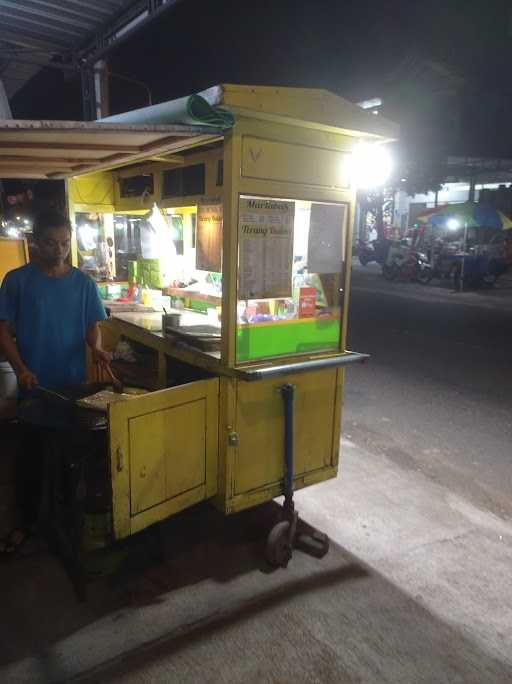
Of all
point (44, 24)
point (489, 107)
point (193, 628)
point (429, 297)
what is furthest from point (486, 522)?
point (489, 107)

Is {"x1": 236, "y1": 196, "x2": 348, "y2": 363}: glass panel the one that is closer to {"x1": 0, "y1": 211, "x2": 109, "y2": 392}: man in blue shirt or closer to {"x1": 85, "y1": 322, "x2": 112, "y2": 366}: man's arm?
{"x1": 85, "y1": 322, "x2": 112, "y2": 366}: man's arm

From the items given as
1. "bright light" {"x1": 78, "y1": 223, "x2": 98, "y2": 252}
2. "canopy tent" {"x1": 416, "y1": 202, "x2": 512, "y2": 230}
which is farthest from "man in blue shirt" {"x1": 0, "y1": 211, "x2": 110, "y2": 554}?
"canopy tent" {"x1": 416, "y1": 202, "x2": 512, "y2": 230}

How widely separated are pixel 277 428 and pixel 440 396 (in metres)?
3.82

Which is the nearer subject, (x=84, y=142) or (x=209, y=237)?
(x=84, y=142)

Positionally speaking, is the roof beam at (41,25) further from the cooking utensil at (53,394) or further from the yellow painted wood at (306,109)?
the cooking utensil at (53,394)

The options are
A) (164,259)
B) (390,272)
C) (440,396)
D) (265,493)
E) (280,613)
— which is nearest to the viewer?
(280,613)

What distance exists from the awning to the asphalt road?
129 inches

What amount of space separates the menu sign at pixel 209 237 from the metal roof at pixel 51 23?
144 inches

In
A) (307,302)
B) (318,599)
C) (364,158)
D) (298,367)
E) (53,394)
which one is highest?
(364,158)

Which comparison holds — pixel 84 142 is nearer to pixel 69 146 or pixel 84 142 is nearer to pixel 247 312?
pixel 69 146

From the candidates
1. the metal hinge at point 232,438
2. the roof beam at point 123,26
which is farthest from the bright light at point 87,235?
the metal hinge at point 232,438

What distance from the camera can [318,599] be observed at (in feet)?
8.97

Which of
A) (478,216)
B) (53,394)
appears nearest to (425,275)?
(478,216)

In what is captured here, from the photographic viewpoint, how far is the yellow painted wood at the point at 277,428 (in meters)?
3.02
